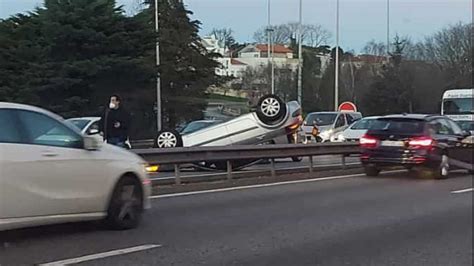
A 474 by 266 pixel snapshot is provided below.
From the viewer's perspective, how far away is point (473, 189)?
54.8ft

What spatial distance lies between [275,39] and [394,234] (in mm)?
78819

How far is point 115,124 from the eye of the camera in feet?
54.1

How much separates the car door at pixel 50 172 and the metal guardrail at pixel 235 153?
592cm

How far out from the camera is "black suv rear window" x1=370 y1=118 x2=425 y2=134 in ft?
62.5

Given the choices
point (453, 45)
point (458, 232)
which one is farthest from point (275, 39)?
point (458, 232)

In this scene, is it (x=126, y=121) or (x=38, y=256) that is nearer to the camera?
(x=38, y=256)

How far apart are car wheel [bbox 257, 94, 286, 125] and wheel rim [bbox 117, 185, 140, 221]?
11.4 metres

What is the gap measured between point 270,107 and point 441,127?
169 inches

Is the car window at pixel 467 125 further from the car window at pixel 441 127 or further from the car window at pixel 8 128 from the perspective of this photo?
the car window at pixel 8 128

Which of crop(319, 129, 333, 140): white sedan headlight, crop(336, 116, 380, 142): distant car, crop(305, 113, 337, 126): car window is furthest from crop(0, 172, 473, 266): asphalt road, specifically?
crop(305, 113, 337, 126): car window

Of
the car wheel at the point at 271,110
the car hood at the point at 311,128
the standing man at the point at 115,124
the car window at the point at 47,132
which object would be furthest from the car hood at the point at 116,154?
the car hood at the point at 311,128

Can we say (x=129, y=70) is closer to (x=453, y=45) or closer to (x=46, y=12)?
(x=46, y=12)

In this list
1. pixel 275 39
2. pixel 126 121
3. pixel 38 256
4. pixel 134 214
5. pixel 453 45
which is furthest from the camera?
pixel 275 39

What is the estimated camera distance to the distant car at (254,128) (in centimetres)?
2170
